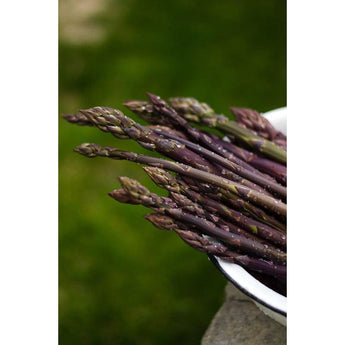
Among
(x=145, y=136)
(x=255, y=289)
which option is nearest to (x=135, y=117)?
(x=145, y=136)

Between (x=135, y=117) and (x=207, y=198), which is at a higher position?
(x=135, y=117)

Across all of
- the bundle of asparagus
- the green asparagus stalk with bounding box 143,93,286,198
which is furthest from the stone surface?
the green asparagus stalk with bounding box 143,93,286,198

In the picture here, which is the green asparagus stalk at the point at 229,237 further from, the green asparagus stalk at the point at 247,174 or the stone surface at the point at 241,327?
the stone surface at the point at 241,327

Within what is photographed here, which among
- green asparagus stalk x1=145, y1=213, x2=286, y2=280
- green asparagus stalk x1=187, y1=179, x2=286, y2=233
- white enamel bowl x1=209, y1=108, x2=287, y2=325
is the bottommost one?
white enamel bowl x1=209, y1=108, x2=287, y2=325

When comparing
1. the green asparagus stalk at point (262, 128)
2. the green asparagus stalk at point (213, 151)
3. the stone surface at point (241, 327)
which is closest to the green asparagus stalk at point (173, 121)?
the green asparagus stalk at point (213, 151)

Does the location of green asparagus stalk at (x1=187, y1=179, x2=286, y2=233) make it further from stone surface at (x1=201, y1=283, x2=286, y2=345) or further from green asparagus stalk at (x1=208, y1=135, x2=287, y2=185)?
stone surface at (x1=201, y1=283, x2=286, y2=345)

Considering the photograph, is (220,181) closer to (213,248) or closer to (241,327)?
(213,248)
